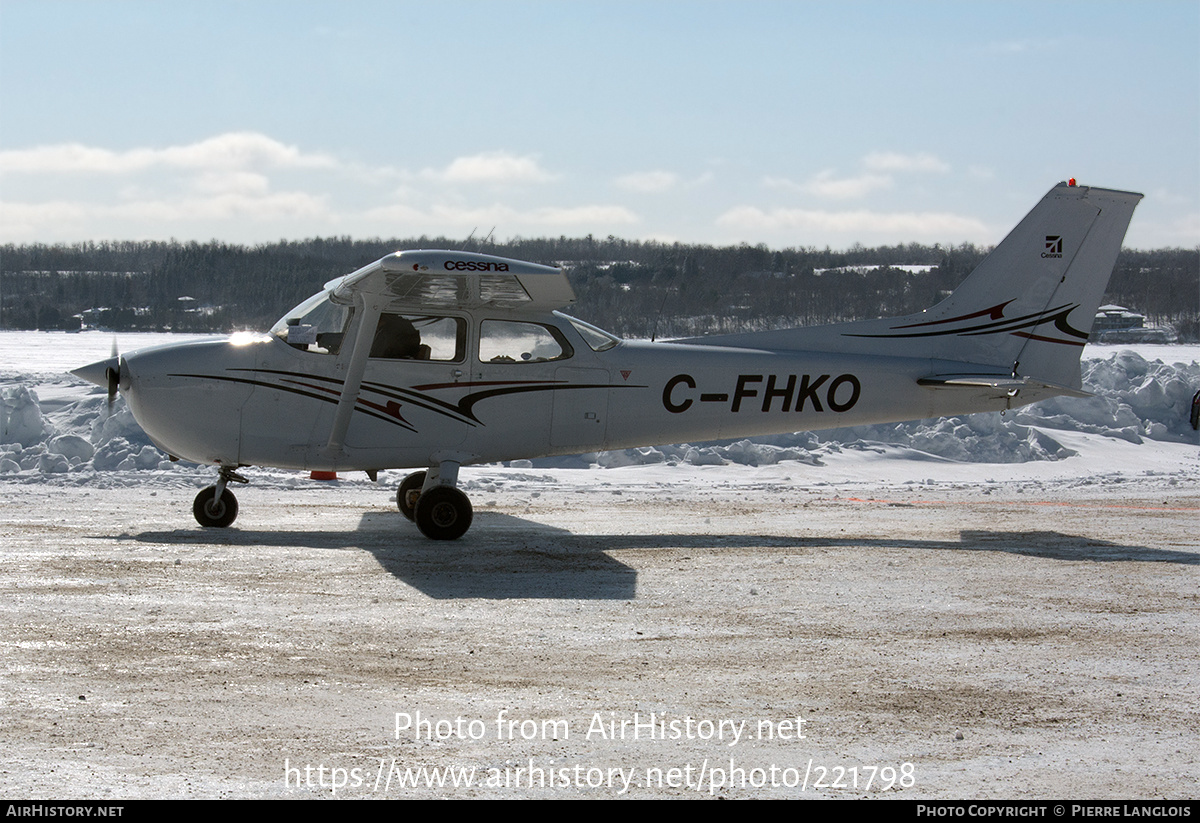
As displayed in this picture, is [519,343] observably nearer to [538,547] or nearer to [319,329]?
[319,329]

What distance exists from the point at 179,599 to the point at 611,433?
14.9 ft

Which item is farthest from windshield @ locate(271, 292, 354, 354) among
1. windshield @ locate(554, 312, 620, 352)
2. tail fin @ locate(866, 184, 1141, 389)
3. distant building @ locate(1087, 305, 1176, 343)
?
distant building @ locate(1087, 305, 1176, 343)

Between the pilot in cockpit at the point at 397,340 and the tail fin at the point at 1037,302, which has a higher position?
the tail fin at the point at 1037,302

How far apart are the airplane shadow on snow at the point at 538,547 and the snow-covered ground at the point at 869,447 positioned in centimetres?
363

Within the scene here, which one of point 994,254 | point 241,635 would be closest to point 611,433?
point 994,254

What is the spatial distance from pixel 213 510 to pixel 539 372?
124 inches

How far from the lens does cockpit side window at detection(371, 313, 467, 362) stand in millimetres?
9797

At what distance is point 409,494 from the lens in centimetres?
1085

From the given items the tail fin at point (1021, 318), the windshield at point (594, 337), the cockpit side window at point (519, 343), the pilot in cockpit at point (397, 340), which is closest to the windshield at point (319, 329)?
the pilot in cockpit at point (397, 340)

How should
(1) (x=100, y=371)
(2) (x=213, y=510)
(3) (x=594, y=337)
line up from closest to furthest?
(1) (x=100, y=371) → (2) (x=213, y=510) → (3) (x=594, y=337)

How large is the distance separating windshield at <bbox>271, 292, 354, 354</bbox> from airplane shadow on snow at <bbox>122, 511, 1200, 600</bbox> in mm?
1655

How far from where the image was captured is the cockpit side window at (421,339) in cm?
980

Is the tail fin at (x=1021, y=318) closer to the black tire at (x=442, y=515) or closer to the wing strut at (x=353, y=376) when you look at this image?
the black tire at (x=442, y=515)

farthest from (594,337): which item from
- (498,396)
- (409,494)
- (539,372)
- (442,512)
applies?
(409,494)
